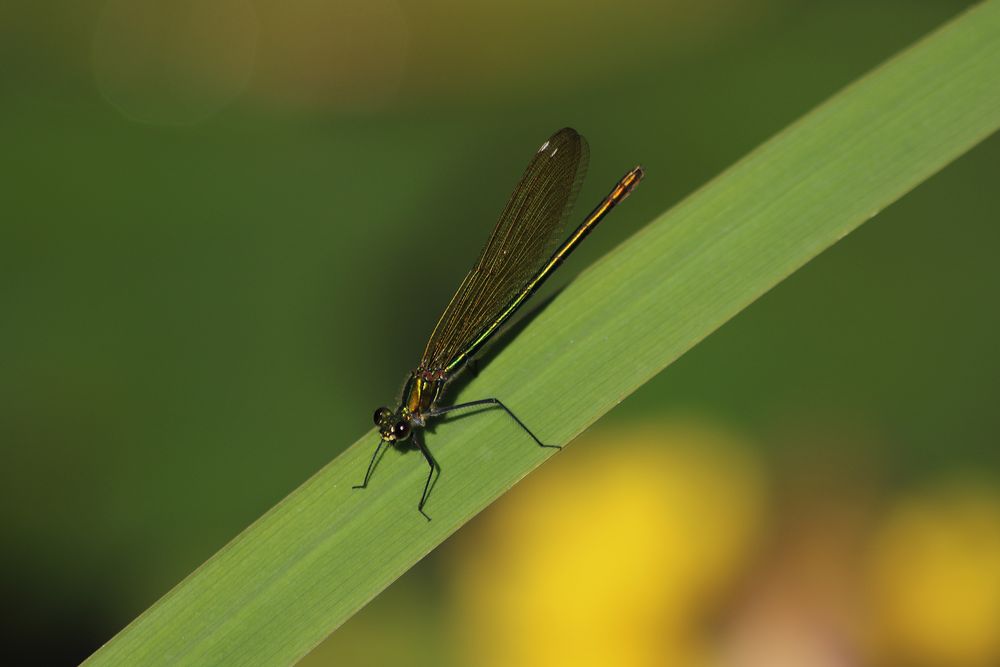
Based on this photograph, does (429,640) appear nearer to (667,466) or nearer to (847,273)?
(667,466)

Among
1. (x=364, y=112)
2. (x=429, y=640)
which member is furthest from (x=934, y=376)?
(x=364, y=112)

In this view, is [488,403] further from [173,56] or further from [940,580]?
[173,56]

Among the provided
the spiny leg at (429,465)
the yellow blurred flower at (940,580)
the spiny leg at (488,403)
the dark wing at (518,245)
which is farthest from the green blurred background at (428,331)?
the spiny leg at (429,465)

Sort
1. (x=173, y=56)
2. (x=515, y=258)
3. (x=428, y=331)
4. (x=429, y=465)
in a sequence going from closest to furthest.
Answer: (x=429, y=465)
(x=515, y=258)
(x=428, y=331)
(x=173, y=56)

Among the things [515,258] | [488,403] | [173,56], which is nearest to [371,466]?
[488,403]

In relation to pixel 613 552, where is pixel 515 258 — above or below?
above

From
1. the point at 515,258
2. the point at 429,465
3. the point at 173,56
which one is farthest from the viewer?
the point at 173,56
